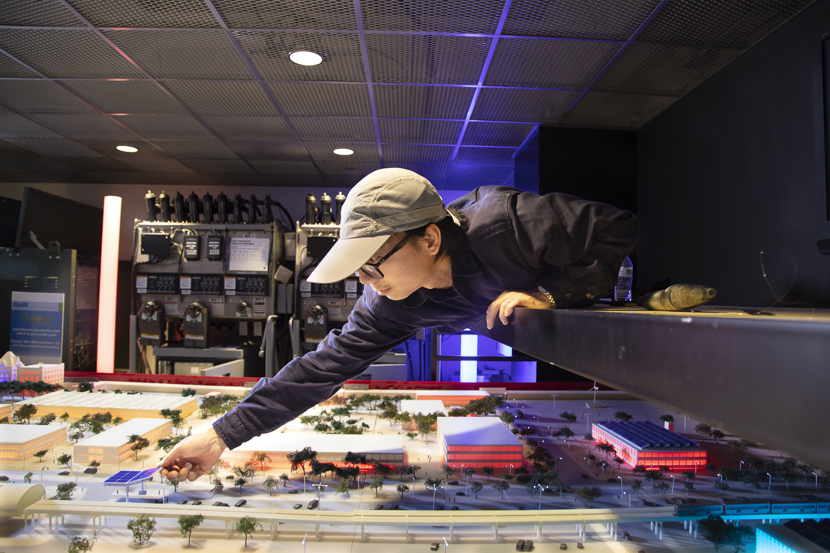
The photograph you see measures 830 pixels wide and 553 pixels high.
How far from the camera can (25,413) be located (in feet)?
4.78

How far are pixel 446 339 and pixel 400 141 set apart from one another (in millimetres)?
2538

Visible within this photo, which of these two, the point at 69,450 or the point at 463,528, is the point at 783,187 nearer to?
the point at 463,528

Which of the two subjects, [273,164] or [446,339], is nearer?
[273,164]

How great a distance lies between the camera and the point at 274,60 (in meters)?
2.69

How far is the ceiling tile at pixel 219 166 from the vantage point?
462 cm

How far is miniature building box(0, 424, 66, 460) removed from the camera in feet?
3.77

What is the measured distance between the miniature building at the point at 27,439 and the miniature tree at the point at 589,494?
142 centimetres

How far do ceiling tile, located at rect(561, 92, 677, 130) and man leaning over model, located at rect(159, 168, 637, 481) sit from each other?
8.86ft

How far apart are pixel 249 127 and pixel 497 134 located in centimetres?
216

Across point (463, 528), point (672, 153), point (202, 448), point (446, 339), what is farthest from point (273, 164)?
point (463, 528)

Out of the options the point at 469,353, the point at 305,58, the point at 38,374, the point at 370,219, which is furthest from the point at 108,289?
the point at 469,353

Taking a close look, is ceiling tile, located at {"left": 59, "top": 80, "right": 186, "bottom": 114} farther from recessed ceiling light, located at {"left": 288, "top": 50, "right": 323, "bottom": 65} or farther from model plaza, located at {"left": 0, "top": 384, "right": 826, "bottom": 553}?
→ model plaza, located at {"left": 0, "top": 384, "right": 826, "bottom": 553}

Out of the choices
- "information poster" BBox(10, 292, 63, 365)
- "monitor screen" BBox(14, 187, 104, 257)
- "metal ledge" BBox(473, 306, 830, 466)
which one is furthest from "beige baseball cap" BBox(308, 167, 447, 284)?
"monitor screen" BBox(14, 187, 104, 257)

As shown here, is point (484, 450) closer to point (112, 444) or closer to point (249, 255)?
point (112, 444)
